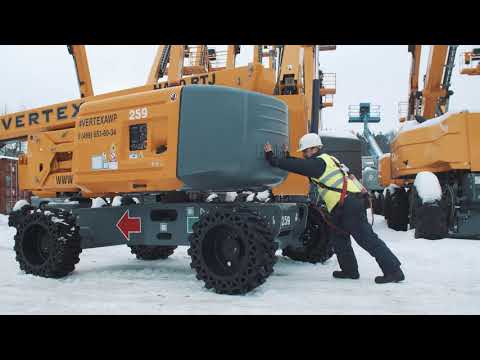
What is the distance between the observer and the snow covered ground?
3.66m

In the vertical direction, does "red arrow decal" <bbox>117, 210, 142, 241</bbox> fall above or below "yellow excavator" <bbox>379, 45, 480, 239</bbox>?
below

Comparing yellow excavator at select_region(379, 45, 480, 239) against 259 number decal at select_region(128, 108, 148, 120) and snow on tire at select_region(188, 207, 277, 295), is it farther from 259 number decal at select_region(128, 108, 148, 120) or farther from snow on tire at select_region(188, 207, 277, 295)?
259 number decal at select_region(128, 108, 148, 120)

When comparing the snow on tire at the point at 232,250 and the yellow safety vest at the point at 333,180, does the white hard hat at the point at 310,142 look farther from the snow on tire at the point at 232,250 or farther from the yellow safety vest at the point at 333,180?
the snow on tire at the point at 232,250

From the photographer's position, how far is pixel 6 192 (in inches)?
608

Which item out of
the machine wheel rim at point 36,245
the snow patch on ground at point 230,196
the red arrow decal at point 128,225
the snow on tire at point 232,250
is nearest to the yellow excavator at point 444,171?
the snow patch on ground at point 230,196

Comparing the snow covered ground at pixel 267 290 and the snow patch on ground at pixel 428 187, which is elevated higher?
the snow patch on ground at pixel 428 187

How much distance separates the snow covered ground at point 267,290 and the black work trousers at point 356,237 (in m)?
0.22

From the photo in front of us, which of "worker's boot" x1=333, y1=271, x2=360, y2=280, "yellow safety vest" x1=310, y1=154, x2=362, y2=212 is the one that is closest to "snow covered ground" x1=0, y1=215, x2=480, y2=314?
"worker's boot" x1=333, y1=271, x2=360, y2=280

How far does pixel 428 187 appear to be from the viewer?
7477 millimetres

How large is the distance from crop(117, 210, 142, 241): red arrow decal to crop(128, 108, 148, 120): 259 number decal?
106 centimetres

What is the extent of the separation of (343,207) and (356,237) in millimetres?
333

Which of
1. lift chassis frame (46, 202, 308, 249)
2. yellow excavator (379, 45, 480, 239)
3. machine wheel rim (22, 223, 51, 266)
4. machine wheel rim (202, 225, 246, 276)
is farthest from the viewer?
yellow excavator (379, 45, 480, 239)

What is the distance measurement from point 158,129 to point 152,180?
0.51m

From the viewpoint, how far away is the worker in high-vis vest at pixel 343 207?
4.62 meters
